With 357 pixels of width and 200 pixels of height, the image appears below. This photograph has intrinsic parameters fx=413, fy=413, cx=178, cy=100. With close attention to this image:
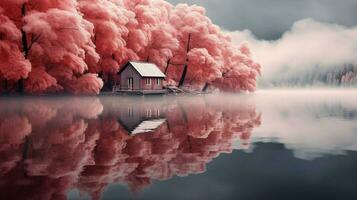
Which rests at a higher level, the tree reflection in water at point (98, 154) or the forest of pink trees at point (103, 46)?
the forest of pink trees at point (103, 46)

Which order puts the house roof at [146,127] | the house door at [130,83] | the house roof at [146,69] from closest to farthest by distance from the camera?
the house roof at [146,127], the house roof at [146,69], the house door at [130,83]

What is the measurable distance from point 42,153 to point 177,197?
18.1 ft

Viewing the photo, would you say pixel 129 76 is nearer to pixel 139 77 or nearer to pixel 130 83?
pixel 130 83

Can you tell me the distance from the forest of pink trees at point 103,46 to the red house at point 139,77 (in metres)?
1.60

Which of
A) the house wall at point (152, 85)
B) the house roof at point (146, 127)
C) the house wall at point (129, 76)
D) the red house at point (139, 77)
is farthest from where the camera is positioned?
the house wall at point (152, 85)

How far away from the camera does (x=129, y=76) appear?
5641cm

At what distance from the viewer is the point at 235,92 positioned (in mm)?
83062

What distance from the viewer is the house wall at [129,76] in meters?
55.7

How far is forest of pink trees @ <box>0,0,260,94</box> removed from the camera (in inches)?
1515

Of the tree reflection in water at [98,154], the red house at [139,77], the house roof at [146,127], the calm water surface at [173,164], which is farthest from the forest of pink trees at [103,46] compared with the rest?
the calm water surface at [173,164]

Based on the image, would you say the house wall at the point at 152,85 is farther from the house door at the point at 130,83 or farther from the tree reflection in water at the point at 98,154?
the tree reflection in water at the point at 98,154

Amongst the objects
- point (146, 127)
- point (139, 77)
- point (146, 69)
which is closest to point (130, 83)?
point (139, 77)

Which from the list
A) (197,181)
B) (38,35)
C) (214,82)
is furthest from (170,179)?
(214,82)

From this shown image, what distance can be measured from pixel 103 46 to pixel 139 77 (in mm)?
7749
